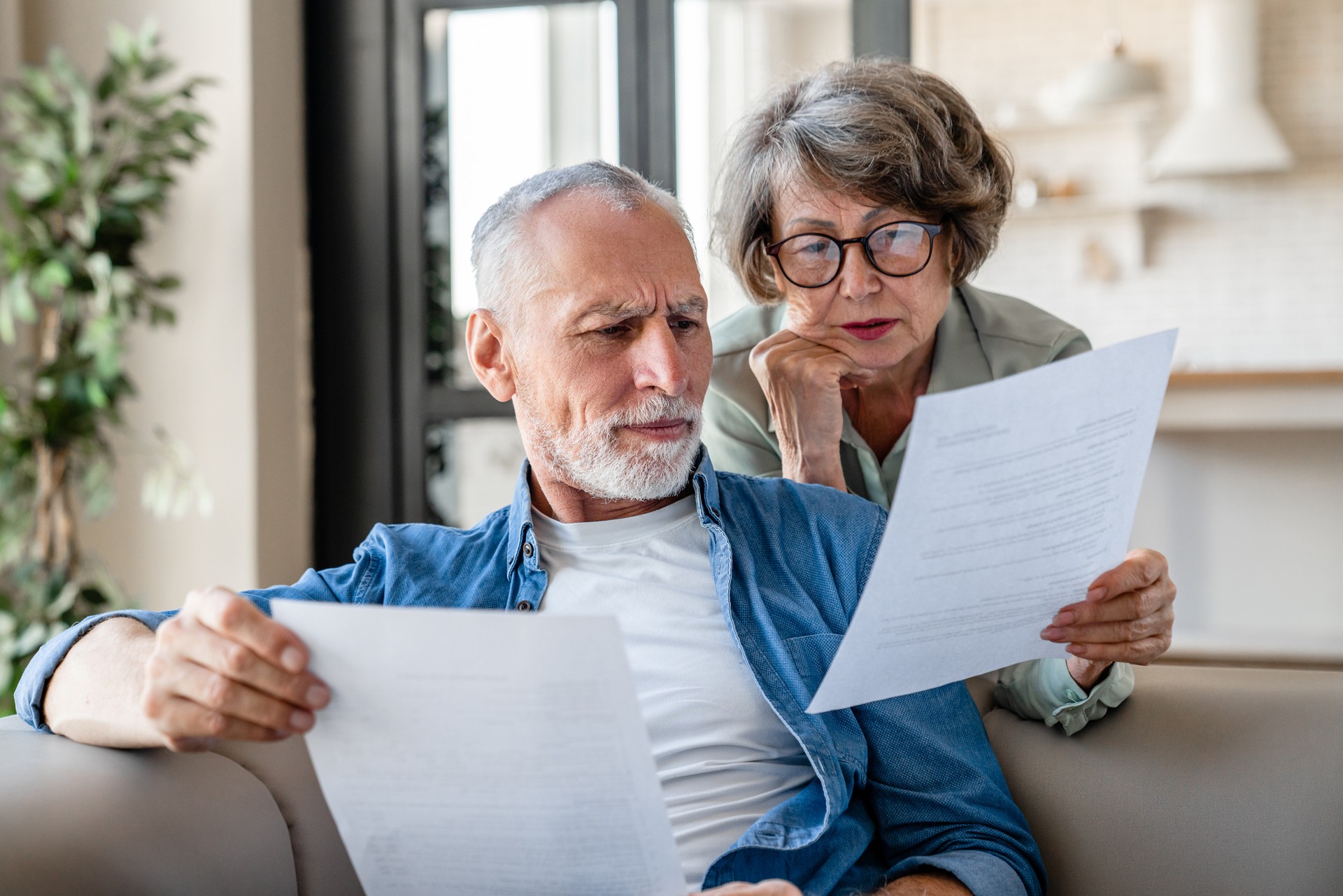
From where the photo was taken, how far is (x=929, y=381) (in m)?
1.69

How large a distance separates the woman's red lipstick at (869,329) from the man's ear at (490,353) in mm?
469

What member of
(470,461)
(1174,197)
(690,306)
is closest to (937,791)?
(690,306)

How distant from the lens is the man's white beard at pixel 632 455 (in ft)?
4.16

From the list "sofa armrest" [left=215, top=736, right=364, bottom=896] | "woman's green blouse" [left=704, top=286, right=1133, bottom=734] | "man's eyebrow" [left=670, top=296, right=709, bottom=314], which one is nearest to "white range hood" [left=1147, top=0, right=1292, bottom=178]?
"woman's green blouse" [left=704, top=286, right=1133, bottom=734]

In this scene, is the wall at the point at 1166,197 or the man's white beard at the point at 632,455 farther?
the wall at the point at 1166,197

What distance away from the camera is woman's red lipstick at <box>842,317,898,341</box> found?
5.24ft

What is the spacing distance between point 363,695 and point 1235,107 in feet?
19.0

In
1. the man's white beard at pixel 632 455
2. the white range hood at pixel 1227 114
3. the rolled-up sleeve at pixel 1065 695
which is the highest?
the white range hood at pixel 1227 114

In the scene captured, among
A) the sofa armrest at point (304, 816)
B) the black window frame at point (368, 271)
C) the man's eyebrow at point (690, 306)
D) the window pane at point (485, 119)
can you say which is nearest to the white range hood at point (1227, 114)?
the window pane at point (485, 119)

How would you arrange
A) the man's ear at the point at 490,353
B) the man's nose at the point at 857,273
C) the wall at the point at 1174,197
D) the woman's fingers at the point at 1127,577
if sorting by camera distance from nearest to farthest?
the woman's fingers at the point at 1127,577
the man's ear at the point at 490,353
the man's nose at the point at 857,273
the wall at the point at 1174,197

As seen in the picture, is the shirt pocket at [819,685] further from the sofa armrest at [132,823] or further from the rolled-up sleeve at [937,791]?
the sofa armrest at [132,823]

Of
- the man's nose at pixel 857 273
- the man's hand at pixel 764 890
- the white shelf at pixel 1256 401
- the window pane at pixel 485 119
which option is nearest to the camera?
the man's hand at pixel 764 890

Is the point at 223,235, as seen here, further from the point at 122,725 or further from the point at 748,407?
the point at 122,725

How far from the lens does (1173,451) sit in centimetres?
341
